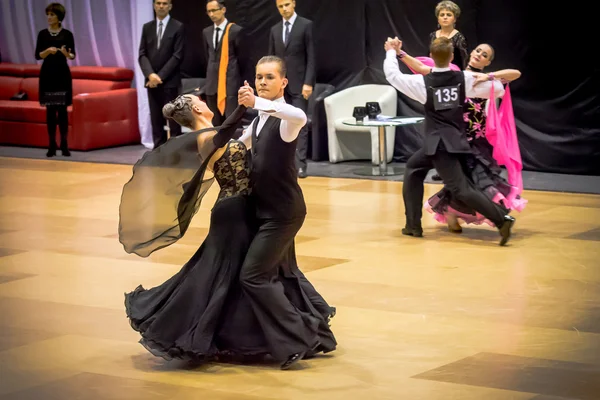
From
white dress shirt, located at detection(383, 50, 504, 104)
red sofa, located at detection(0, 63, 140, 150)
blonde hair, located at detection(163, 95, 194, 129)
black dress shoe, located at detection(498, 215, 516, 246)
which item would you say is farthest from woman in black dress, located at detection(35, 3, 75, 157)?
blonde hair, located at detection(163, 95, 194, 129)

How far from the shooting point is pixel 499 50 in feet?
36.4

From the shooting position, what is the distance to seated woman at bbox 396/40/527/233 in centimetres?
791

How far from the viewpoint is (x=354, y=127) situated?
11562 mm

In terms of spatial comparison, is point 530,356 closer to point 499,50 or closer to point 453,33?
point 453,33

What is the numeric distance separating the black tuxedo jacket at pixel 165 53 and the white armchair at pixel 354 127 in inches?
66.4

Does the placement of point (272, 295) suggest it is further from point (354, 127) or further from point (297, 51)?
point (354, 127)

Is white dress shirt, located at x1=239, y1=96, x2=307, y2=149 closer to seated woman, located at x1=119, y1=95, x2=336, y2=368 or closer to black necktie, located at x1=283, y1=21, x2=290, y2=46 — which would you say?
seated woman, located at x1=119, y1=95, x2=336, y2=368

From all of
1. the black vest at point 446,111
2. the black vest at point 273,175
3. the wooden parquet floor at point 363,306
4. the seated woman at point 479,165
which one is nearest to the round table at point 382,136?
the wooden parquet floor at point 363,306

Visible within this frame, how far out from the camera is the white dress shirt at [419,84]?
25.2 feet

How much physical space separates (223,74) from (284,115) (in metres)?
6.58

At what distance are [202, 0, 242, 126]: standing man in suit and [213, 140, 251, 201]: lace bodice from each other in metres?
6.09

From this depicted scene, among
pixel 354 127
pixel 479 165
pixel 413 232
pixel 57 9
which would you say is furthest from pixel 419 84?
pixel 57 9

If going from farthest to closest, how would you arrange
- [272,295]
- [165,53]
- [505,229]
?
[165,53] → [505,229] → [272,295]

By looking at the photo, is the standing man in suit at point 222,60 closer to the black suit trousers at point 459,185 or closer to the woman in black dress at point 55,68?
the woman in black dress at point 55,68
